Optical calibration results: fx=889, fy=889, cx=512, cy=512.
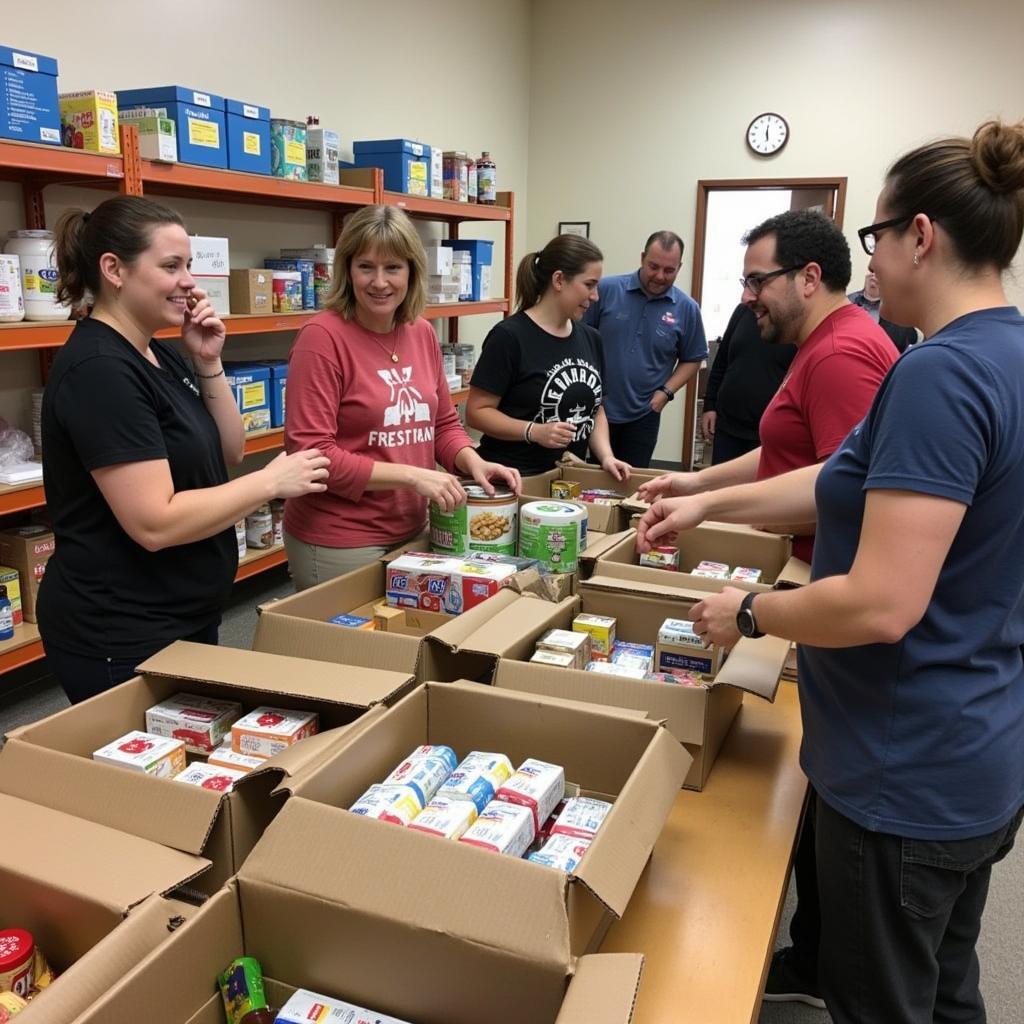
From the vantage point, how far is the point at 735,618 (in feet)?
4.36

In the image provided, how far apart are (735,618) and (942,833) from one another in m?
0.38

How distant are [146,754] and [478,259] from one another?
4.59 m

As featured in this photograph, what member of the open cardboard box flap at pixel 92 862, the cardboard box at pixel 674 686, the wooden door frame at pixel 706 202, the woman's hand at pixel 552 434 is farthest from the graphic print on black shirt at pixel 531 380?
the wooden door frame at pixel 706 202

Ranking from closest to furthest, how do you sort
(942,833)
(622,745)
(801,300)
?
(942,833) < (622,745) < (801,300)

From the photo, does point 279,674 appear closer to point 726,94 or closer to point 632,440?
point 632,440

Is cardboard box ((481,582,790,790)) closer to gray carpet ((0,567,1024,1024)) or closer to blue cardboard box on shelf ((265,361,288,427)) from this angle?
gray carpet ((0,567,1024,1024))

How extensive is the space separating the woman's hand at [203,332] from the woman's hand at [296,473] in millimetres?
313

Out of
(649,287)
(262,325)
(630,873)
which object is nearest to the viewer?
(630,873)

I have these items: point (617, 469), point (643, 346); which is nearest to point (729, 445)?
point (643, 346)

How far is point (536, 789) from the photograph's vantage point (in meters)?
1.17

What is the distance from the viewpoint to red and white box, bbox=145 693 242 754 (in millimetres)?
1376

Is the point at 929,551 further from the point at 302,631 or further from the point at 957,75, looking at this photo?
the point at 957,75

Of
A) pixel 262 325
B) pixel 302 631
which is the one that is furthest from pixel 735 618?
pixel 262 325

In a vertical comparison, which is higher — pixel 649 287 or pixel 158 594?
pixel 649 287
